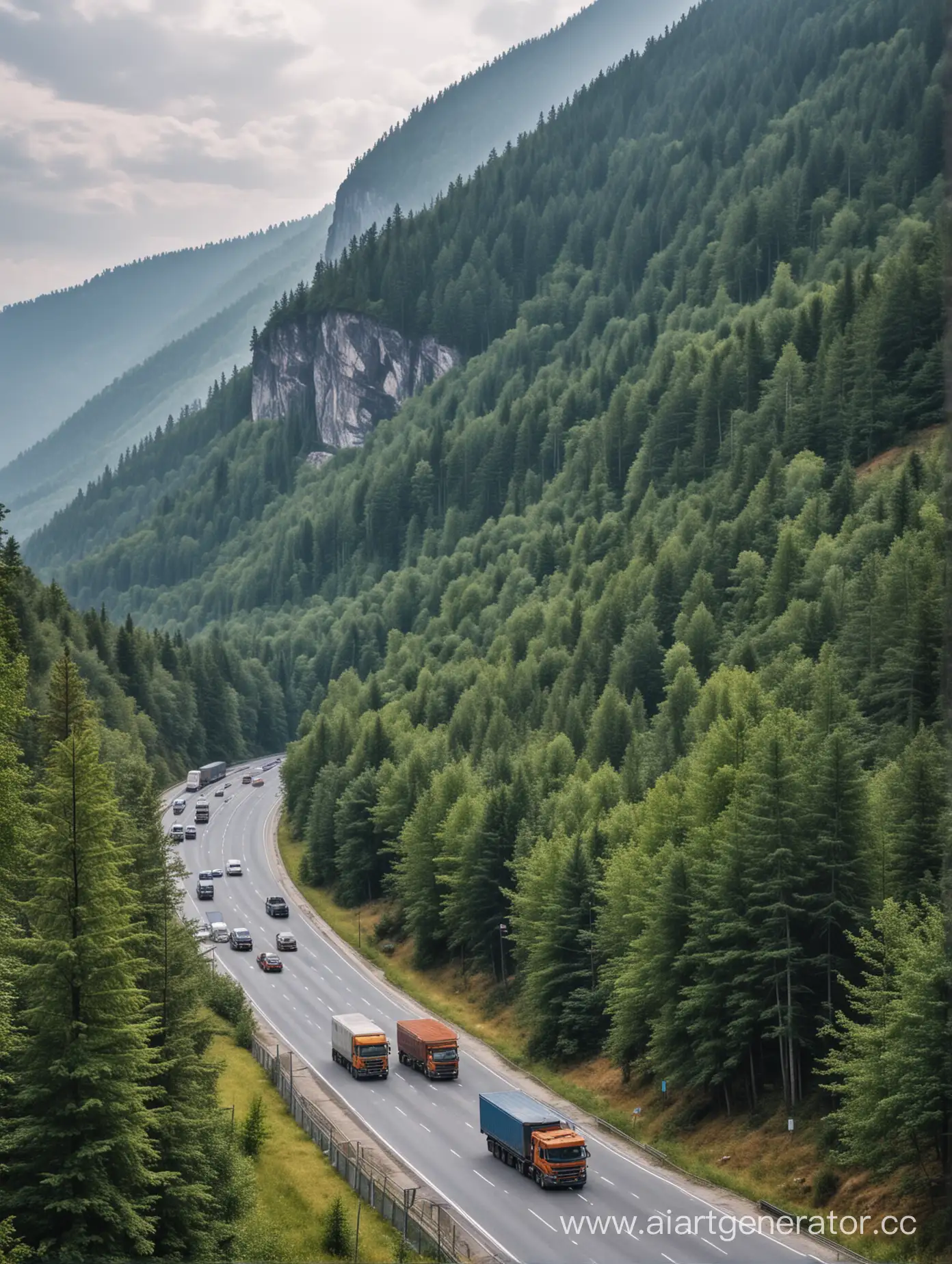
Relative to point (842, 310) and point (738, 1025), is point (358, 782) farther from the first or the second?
point (842, 310)

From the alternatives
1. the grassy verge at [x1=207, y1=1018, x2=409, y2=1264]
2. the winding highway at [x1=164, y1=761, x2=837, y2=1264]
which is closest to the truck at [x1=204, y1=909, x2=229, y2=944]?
the winding highway at [x1=164, y1=761, x2=837, y2=1264]

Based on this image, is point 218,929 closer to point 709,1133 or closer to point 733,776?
point 733,776

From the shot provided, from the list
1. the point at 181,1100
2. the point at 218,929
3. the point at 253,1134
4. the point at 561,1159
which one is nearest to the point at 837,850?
the point at 561,1159

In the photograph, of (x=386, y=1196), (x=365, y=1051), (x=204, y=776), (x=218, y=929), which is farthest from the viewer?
(x=204, y=776)

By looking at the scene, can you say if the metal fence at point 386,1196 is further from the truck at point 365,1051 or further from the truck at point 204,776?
the truck at point 204,776

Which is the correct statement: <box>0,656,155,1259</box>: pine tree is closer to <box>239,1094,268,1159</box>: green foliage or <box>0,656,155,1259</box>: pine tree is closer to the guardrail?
<box>239,1094,268,1159</box>: green foliage

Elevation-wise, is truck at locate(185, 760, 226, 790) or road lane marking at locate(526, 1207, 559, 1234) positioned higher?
road lane marking at locate(526, 1207, 559, 1234)

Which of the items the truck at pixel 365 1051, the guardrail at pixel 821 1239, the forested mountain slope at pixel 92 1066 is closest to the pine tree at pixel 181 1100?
the forested mountain slope at pixel 92 1066
